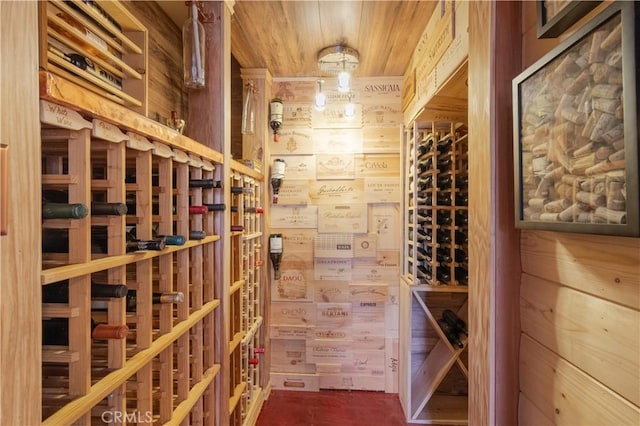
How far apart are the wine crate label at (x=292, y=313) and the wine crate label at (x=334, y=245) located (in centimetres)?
44

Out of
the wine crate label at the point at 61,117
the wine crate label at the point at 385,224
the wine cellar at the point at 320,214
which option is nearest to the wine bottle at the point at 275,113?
the wine cellar at the point at 320,214

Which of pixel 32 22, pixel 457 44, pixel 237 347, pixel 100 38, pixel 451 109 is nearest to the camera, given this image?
pixel 32 22

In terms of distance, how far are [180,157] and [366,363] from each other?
2.24 metres

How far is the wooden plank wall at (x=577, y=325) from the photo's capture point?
59cm

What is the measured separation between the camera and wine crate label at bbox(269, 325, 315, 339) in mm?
2682

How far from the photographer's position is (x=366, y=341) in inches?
105

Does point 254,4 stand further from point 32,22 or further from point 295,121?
point 32,22

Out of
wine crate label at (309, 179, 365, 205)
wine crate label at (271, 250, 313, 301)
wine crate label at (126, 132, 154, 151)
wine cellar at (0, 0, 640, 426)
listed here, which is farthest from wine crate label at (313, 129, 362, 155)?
wine crate label at (126, 132, 154, 151)

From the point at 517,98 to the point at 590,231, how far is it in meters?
0.40

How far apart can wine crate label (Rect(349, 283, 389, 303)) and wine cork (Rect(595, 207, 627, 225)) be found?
2128 mm

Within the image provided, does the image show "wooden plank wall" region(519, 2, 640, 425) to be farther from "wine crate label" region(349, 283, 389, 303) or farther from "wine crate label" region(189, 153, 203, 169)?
"wine crate label" region(349, 283, 389, 303)

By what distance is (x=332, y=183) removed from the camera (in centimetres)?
269

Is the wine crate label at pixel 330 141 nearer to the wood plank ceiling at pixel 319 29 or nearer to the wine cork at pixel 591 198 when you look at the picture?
the wood plank ceiling at pixel 319 29

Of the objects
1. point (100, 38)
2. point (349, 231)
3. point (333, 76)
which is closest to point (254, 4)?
point (100, 38)
